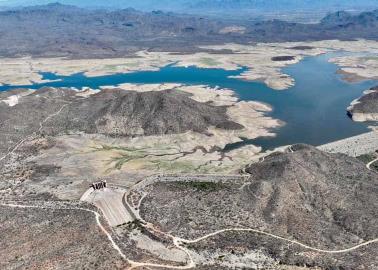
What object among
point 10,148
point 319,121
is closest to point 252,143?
point 319,121

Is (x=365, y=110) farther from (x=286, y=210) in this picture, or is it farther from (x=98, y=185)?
(x=98, y=185)

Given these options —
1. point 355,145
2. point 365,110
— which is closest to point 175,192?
point 355,145

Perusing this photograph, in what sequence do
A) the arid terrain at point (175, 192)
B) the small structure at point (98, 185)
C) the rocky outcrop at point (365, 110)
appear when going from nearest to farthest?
the arid terrain at point (175, 192), the small structure at point (98, 185), the rocky outcrop at point (365, 110)

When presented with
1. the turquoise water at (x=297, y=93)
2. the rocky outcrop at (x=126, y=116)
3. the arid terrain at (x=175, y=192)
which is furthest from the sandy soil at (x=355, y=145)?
the rocky outcrop at (x=126, y=116)

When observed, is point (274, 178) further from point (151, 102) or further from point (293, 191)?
point (151, 102)

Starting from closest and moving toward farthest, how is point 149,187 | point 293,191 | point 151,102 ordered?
point 293,191 < point 149,187 < point 151,102

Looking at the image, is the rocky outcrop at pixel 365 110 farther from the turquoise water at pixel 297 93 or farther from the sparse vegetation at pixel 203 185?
the sparse vegetation at pixel 203 185
